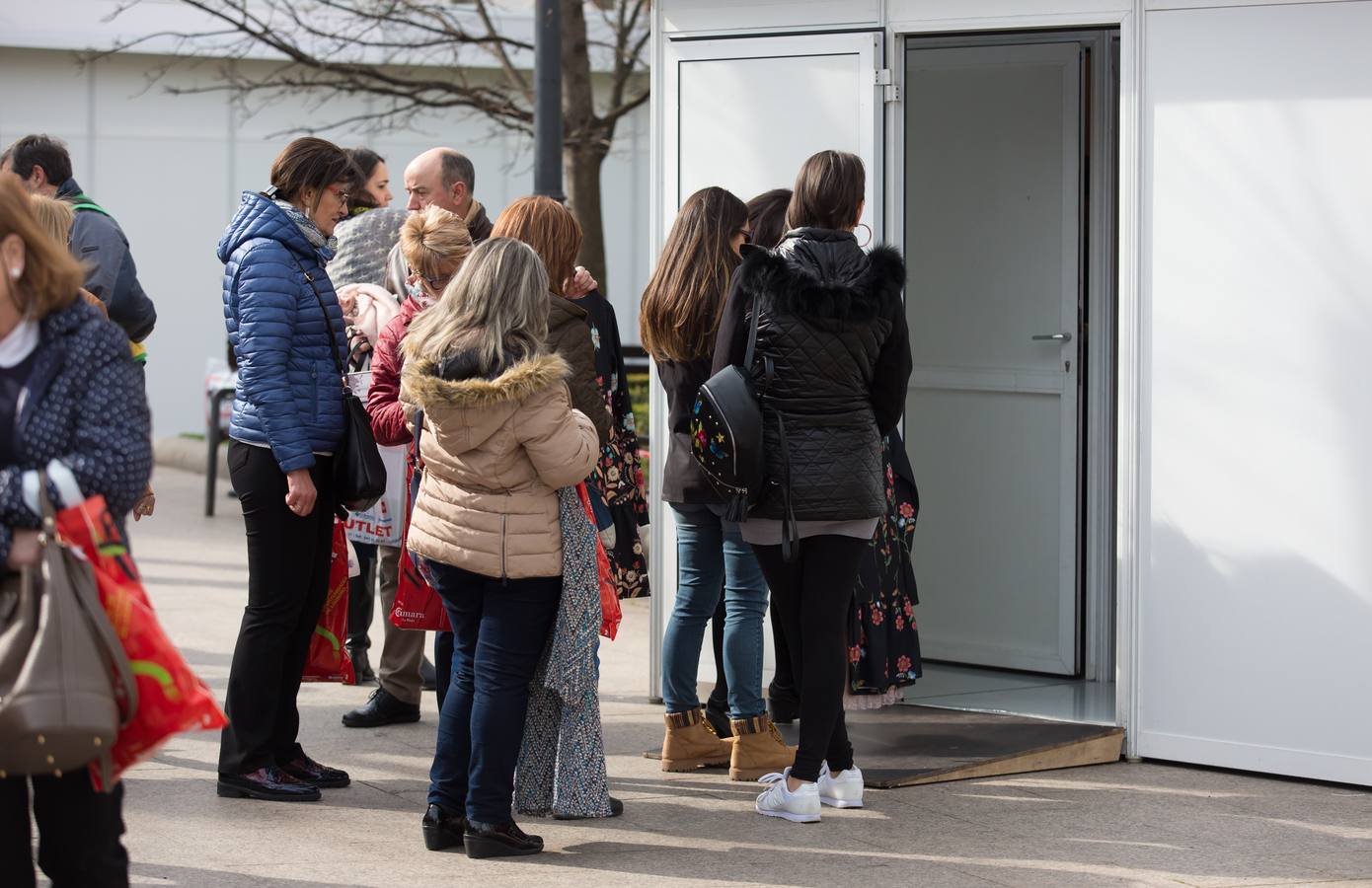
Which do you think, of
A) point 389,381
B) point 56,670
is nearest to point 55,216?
point 389,381

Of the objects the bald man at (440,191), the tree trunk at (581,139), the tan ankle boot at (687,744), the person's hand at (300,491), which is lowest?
the tan ankle boot at (687,744)

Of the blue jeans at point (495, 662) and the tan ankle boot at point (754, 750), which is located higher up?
the blue jeans at point (495, 662)

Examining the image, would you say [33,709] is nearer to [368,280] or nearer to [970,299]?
[368,280]

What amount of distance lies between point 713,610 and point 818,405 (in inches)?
41.8

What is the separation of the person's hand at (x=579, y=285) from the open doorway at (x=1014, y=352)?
226 centimetres

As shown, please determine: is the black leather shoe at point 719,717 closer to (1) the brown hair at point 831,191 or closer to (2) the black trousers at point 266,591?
(2) the black trousers at point 266,591

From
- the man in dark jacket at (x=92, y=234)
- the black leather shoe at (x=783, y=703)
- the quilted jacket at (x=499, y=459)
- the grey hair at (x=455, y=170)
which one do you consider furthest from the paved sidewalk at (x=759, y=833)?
the grey hair at (x=455, y=170)

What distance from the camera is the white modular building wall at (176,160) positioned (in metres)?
20.1

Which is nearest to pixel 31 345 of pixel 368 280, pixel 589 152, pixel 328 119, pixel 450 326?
pixel 450 326

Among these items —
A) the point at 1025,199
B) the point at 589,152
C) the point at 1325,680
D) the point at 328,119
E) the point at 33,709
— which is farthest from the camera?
the point at 328,119

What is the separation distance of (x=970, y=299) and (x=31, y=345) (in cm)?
484

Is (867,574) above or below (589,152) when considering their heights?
below

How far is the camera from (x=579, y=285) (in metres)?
5.26

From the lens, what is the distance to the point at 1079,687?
6797 millimetres
